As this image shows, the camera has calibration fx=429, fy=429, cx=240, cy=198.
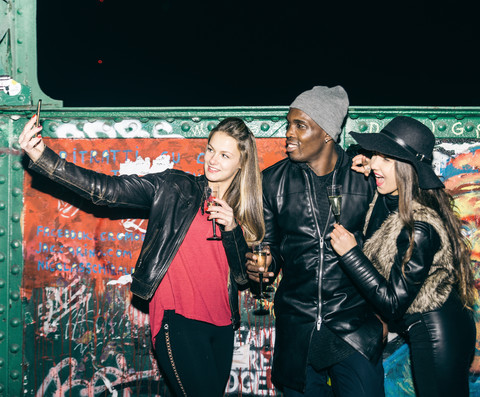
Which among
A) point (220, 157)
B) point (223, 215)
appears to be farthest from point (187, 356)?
point (220, 157)

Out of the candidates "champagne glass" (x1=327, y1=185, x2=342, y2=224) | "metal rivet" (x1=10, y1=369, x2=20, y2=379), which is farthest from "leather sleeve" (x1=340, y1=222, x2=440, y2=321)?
"metal rivet" (x1=10, y1=369, x2=20, y2=379)

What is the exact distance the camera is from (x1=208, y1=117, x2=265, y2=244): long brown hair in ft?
9.28

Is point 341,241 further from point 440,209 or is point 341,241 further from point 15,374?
point 15,374

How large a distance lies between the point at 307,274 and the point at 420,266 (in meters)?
0.69

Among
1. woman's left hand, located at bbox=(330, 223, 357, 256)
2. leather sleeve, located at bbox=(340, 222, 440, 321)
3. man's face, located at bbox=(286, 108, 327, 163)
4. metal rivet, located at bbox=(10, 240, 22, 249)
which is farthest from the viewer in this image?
metal rivet, located at bbox=(10, 240, 22, 249)

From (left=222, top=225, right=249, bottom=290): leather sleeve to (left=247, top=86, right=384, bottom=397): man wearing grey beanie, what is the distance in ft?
0.22

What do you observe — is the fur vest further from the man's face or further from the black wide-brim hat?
the man's face

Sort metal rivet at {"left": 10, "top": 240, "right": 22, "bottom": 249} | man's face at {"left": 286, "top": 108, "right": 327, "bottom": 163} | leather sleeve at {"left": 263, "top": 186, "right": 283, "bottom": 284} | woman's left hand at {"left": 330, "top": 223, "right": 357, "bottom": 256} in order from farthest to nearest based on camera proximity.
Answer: metal rivet at {"left": 10, "top": 240, "right": 22, "bottom": 249}, leather sleeve at {"left": 263, "top": 186, "right": 283, "bottom": 284}, man's face at {"left": 286, "top": 108, "right": 327, "bottom": 163}, woman's left hand at {"left": 330, "top": 223, "right": 357, "bottom": 256}

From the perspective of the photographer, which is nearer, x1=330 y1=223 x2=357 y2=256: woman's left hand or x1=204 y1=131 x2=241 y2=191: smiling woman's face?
x1=330 y1=223 x2=357 y2=256: woman's left hand

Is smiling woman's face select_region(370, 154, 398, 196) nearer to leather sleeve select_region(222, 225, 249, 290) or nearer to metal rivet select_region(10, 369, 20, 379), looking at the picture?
leather sleeve select_region(222, 225, 249, 290)

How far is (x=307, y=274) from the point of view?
2719mm

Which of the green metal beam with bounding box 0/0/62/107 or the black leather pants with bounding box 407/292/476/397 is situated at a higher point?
the green metal beam with bounding box 0/0/62/107

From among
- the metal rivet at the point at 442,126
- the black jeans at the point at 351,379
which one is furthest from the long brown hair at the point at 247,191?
the metal rivet at the point at 442,126

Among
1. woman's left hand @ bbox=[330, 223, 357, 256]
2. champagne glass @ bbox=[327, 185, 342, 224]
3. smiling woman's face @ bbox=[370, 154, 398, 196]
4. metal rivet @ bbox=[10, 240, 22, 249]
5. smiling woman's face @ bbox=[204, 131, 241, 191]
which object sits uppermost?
smiling woman's face @ bbox=[204, 131, 241, 191]
